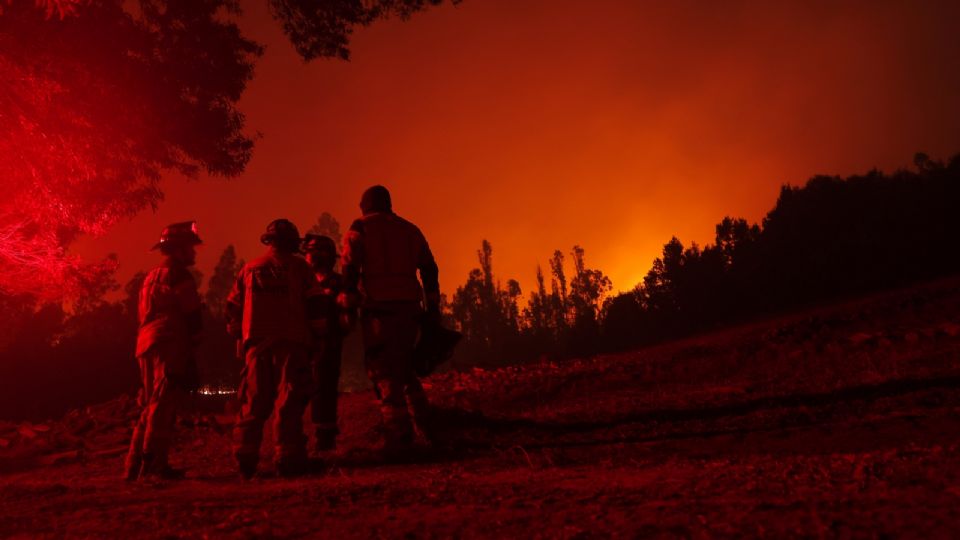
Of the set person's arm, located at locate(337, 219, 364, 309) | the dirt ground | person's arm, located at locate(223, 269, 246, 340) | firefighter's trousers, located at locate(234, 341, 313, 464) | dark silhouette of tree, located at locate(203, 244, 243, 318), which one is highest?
dark silhouette of tree, located at locate(203, 244, 243, 318)

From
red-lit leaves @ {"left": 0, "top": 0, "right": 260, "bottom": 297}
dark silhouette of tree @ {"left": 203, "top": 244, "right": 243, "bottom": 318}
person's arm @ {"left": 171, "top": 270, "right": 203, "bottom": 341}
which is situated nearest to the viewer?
person's arm @ {"left": 171, "top": 270, "right": 203, "bottom": 341}

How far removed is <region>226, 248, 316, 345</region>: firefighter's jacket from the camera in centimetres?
474

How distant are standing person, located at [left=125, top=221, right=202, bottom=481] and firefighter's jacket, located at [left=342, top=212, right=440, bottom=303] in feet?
4.70

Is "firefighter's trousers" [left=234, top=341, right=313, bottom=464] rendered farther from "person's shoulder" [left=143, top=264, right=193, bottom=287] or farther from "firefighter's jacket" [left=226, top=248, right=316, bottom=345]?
"person's shoulder" [left=143, top=264, right=193, bottom=287]

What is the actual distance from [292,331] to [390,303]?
86 centimetres

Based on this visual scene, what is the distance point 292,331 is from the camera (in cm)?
481

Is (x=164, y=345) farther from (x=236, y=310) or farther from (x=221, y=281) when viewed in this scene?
(x=221, y=281)

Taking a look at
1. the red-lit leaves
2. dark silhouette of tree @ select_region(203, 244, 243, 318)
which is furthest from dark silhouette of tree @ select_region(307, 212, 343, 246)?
the red-lit leaves

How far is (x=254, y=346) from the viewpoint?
4746 millimetres

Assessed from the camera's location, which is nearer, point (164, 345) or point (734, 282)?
point (164, 345)

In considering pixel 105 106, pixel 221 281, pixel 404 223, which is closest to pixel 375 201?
pixel 404 223

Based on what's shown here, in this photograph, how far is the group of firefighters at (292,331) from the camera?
4.66 m

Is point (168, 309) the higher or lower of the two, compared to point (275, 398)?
higher

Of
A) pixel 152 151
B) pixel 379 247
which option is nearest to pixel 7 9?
pixel 152 151
